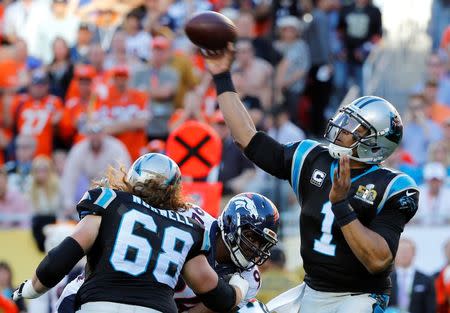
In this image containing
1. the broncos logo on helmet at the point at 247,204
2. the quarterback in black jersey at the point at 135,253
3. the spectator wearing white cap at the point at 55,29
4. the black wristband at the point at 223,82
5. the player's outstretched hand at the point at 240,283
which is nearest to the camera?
the quarterback in black jersey at the point at 135,253

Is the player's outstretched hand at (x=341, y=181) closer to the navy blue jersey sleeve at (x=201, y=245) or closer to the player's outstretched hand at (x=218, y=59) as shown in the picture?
the navy blue jersey sleeve at (x=201, y=245)

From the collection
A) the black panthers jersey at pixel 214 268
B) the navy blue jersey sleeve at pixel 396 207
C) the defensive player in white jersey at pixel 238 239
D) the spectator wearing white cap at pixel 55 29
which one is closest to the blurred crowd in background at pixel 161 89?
the spectator wearing white cap at pixel 55 29

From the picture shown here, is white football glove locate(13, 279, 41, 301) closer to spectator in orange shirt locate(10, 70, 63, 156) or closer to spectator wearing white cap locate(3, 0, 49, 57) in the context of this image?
spectator in orange shirt locate(10, 70, 63, 156)

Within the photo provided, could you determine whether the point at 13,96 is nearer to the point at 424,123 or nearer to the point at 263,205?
the point at 424,123

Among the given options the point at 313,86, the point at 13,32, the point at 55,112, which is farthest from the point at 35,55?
the point at 313,86

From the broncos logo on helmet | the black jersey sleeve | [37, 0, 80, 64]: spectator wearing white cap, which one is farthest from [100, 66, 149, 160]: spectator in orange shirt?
the broncos logo on helmet

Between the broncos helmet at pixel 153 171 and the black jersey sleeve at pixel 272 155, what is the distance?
71 centimetres

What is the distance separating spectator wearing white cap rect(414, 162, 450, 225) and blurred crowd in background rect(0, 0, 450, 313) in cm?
1

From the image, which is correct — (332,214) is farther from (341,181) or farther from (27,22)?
(27,22)

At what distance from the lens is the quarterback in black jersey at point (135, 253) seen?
554 cm

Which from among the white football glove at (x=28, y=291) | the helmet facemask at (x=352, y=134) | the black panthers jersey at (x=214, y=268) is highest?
the helmet facemask at (x=352, y=134)

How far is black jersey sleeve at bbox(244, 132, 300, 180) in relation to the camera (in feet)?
20.9

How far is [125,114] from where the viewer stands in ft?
42.2

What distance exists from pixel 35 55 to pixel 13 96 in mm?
1282
